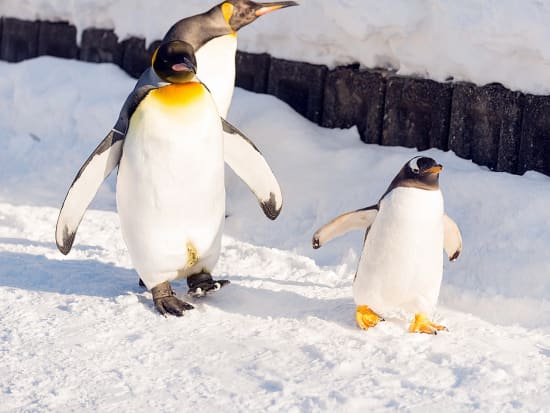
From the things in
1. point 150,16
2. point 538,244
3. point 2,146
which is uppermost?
point 150,16

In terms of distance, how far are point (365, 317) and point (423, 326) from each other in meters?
0.22

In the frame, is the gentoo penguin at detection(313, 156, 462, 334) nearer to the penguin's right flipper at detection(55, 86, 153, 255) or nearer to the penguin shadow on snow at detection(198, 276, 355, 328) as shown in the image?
the penguin shadow on snow at detection(198, 276, 355, 328)

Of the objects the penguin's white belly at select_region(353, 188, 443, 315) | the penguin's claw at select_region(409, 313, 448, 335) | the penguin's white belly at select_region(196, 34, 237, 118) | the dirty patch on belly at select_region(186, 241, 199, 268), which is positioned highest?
the penguin's white belly at select_region(196, 34, 237, 118)

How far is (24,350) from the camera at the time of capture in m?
3.28

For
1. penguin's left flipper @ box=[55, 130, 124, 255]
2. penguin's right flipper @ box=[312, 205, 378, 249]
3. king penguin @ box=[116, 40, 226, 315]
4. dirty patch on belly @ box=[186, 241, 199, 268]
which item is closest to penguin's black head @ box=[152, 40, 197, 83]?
king penguin @ box=[116, 40, 226, 315]

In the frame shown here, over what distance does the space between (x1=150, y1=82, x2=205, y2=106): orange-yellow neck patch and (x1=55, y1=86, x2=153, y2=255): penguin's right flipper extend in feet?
0.51

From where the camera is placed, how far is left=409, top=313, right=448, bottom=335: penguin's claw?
3.50 m

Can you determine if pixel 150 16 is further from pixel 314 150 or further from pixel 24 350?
pixel 24 350

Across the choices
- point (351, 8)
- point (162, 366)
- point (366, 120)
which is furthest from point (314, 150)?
point (162, 366)

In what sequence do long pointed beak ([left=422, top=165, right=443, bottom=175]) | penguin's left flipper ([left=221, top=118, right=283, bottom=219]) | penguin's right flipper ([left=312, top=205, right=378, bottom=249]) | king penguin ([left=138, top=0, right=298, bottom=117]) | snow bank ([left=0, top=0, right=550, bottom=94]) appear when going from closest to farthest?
long pointed beak ([left=422, top=165, right=443, bottom=175]) < penguin's right flipper ([left=312, top=205, right=378, bottom=249]) < penguin's left flipper ([left=221, top=118, right=283, bottom=219]) < snow bank ([left=0, top=0, right=550, bottom=94]) < king penguin ([left=138, top=0, right=298, bottom=117])

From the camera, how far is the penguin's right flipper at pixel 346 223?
144 inches

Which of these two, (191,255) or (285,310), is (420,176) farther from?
(191,255)

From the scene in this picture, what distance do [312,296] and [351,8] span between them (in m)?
1.92

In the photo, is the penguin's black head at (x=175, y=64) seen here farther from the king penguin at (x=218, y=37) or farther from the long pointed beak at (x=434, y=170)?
the king penguin at (x=218, y=37)
